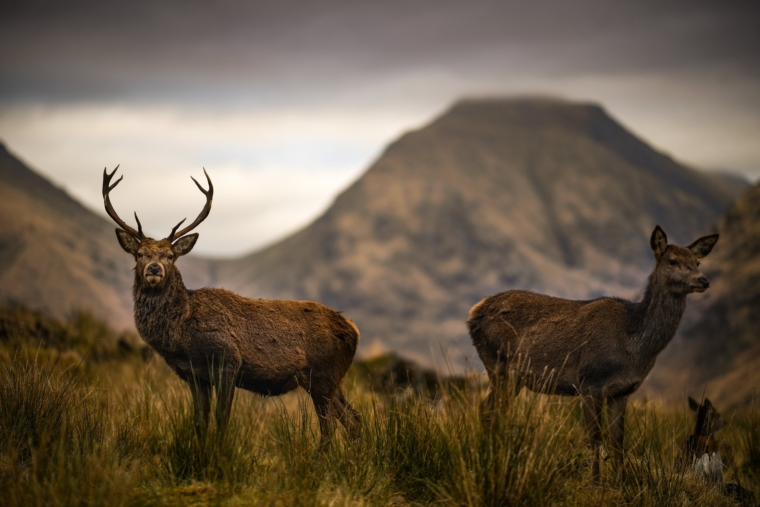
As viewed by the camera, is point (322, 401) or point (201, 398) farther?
point (322, 401)

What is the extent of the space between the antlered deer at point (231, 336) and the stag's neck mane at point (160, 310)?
1cm

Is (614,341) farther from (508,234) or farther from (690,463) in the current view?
(508,234)

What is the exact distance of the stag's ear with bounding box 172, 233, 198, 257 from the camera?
28.1ft

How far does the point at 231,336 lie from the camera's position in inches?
321

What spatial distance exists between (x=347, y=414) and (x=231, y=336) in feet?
5.02

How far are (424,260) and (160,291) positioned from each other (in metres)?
91.7

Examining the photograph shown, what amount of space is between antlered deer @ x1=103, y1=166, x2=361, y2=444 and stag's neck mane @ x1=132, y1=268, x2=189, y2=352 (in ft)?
0.03

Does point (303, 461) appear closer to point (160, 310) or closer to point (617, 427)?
point (160, 310)

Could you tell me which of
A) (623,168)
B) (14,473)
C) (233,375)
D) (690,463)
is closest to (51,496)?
(14,473)

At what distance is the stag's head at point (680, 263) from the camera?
26.8ft

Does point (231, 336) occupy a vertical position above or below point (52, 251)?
below

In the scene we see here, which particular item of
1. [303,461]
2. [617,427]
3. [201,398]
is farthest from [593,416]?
[201,398]

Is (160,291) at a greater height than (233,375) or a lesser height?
greater

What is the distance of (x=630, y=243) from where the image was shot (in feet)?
332
